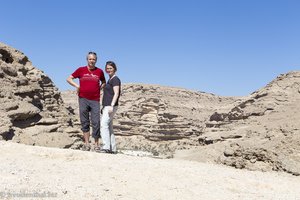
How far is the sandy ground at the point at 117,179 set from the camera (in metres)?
4.66

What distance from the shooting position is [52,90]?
17.2m

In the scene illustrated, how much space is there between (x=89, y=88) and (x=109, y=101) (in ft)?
1.74

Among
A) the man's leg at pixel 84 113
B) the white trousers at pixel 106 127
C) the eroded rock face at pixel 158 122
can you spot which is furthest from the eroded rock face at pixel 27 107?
the eroded rock face at pixel 158 122

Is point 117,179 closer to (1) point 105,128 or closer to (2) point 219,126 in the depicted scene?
(1) point 105,128

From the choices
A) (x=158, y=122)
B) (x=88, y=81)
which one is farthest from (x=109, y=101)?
(x=158, y=122)

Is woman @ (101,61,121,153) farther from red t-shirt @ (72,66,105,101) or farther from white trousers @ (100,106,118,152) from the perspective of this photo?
red t-shirt @ (72,66,105,101)

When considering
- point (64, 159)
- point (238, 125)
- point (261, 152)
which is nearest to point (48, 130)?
point (64, 159)

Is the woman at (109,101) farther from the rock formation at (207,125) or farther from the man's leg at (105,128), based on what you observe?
the rock formation at (207,125)

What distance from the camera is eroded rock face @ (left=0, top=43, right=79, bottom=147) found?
12509 mm

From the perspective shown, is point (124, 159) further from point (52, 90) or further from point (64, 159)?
point (52, 90)

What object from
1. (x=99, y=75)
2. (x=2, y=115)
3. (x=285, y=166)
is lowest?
(x=285, y=166)

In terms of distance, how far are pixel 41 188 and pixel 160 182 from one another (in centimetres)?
168

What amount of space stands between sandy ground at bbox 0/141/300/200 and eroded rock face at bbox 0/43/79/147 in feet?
18.2

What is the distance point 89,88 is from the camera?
8.21 meters
